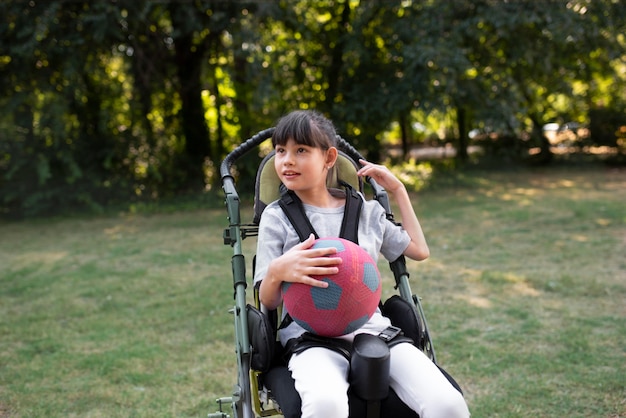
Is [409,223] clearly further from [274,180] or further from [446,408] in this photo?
[446,408]

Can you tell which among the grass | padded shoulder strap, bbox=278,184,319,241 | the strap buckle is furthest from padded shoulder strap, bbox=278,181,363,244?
the grass

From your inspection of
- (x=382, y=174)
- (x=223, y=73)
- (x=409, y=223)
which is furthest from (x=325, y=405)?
(x=223, y=73)

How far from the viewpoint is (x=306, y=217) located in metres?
2.64

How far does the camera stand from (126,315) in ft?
17.8

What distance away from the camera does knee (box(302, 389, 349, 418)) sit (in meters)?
2.12

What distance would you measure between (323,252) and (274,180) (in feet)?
2.71

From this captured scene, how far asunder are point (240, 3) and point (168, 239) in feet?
12.9

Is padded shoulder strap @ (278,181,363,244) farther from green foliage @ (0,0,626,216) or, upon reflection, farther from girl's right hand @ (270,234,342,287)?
green foliage @ (0,0,626,216)

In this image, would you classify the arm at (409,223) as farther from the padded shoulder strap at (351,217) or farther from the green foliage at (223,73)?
the green foliage at (223,73)

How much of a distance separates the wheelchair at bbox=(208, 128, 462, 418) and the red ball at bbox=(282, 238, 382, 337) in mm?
98

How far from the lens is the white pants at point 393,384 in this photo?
7.03ft

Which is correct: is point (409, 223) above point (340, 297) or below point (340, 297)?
above

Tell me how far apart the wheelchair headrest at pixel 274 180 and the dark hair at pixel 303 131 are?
0.39m

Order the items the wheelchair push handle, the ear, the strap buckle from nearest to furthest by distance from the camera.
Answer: the strap buckle, the ear, the wheelchair push handle
